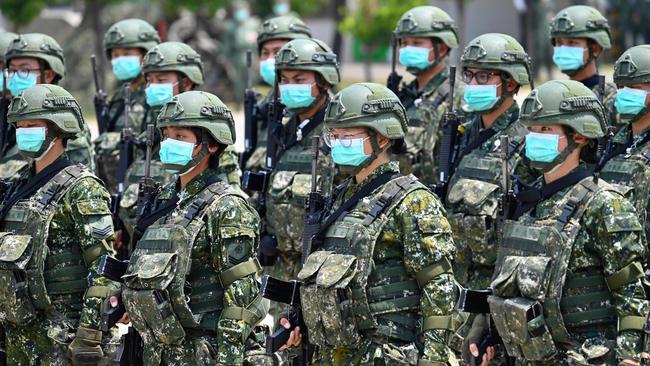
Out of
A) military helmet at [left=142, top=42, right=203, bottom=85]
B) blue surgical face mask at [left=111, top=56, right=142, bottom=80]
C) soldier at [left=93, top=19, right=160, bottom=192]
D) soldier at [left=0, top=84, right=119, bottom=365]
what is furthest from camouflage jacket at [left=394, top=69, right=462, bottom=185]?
soldier at [left=0, top=84, right=119, bottom=365]

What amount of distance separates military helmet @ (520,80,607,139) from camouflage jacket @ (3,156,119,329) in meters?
2.85

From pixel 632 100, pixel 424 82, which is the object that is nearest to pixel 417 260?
pixel 632 100

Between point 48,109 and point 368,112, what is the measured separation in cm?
249

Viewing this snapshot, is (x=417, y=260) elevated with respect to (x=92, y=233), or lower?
elevated

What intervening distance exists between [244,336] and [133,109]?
5.51 m

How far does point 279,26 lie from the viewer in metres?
13.6

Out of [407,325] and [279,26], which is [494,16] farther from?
[407,325]

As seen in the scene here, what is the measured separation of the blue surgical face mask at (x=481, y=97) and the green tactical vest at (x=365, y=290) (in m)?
2.83

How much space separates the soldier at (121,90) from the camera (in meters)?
13.5

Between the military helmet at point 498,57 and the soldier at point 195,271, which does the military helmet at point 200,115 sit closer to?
the soldier at point 195,271

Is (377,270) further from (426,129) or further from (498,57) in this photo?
(426,129)

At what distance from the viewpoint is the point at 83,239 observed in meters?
9.29

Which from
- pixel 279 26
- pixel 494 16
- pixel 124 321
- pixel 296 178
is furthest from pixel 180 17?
pixel 124 321

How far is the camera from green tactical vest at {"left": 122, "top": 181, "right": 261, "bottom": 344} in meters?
8.44
